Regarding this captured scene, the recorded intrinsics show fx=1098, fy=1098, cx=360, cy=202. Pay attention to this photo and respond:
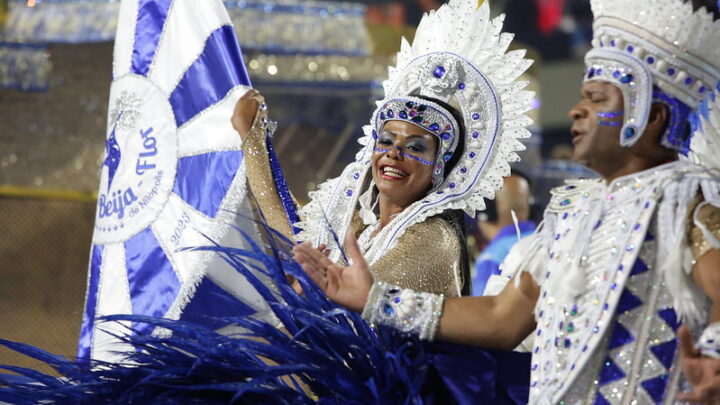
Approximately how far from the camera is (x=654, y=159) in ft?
6.58

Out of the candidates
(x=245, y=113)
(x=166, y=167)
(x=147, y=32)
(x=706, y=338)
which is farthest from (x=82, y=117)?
(x=706, y=338)

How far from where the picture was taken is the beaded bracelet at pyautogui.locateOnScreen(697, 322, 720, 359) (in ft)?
5.69

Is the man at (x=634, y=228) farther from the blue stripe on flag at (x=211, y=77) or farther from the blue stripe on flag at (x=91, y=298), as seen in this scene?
the blue stripe on flag at (x=91, y=298)

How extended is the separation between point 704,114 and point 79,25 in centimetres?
434

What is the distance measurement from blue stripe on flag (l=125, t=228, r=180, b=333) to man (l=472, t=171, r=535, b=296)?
5.35 feet

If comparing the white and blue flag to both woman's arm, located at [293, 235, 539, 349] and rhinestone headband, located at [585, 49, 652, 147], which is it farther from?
rhinestone headband, located at [585, 49, 652, 147]

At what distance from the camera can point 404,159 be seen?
280cm

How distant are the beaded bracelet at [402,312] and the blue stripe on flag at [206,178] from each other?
1.23 meters

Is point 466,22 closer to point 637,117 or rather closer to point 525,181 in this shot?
point 637,117

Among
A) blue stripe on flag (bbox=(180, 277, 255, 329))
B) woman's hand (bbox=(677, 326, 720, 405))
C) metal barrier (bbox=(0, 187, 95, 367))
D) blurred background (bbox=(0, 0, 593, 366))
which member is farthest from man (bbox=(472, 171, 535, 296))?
woman's hand (bbox=(677, 326, 720, 405))

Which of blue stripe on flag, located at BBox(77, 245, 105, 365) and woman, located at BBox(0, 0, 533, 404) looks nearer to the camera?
woman, located at BBox(0, 0, 533, 404)

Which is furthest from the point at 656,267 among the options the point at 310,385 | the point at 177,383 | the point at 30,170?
the point at 30,170

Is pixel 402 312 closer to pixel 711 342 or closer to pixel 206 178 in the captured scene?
pixel 711 342

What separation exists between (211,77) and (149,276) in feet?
2.07
